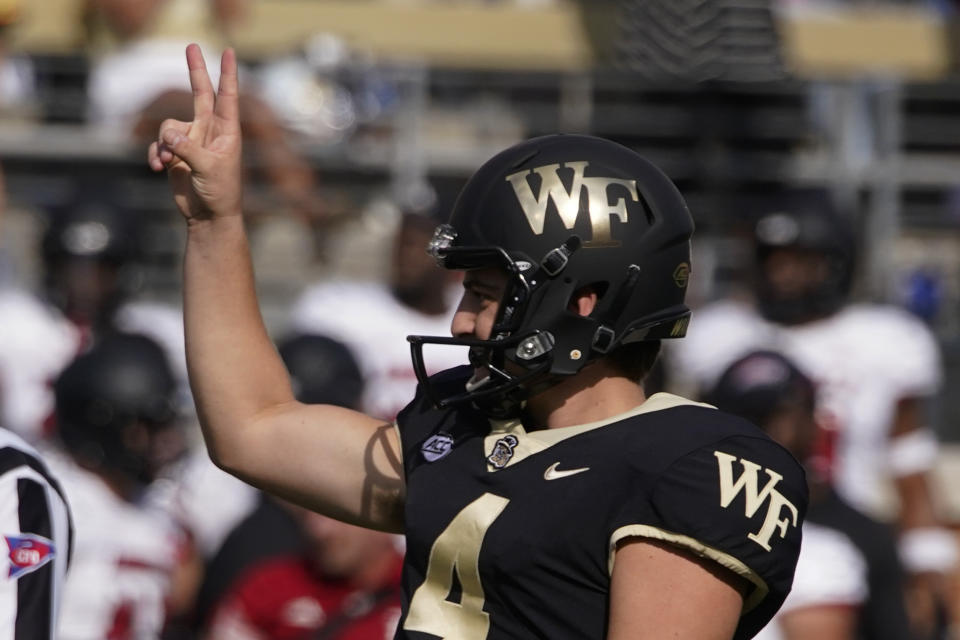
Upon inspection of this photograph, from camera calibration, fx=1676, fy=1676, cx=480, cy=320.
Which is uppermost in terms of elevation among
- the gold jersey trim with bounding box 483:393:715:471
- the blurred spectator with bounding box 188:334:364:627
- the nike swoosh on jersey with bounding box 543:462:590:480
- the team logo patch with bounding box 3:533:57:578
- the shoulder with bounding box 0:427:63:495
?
the gold jersey trim with bounding box 483:393:715:471

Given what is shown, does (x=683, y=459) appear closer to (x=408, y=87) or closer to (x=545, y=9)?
(x=408, y=87)

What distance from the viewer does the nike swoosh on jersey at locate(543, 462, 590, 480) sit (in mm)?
2420

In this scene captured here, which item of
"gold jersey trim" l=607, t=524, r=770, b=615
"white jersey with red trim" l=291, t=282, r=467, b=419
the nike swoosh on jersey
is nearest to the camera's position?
"gold jersey trim" l=607, t=524, r=770, b=615

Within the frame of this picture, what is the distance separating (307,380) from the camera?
6.13 meters

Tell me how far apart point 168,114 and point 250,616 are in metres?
3.16

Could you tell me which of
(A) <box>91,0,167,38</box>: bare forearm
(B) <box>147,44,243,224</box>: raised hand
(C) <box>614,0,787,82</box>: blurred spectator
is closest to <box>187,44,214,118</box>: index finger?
(B) <box>147,44,243,224</box>: raised hand

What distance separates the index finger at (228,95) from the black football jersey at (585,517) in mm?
677

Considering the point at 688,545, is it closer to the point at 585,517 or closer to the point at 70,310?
the point at 585,517

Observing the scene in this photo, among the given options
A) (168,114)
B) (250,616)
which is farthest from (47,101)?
(250,616)

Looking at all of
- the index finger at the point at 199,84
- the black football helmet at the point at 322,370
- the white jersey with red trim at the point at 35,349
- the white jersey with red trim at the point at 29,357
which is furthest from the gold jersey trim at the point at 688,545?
the white jersey with red trim at the point at 29,357

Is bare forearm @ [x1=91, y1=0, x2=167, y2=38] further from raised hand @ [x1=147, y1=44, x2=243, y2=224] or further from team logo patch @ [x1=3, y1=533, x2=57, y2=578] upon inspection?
team logo patch @ [x1=3, y1=533, x2=57, y2=578]

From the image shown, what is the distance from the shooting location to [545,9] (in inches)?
371

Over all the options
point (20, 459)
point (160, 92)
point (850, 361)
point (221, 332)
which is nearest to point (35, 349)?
point (160, 92)

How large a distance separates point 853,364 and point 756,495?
4.21 meters
